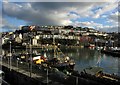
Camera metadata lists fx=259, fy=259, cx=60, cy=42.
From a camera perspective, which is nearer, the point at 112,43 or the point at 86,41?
the point at 112,43

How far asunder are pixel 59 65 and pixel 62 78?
12.4 m

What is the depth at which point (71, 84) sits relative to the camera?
14570mm

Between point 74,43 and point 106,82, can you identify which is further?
point 74,43

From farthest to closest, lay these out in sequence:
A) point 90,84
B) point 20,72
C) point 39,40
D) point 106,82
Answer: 1. point 39,40
2. point 20,72
3. point 106,82
4. point 90,84

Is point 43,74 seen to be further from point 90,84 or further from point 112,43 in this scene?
point 112,43

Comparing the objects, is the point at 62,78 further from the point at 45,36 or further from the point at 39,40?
the point at 45,36

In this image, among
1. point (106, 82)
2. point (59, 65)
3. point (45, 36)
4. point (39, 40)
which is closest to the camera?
point (106, 82)

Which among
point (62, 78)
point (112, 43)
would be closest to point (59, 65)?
point (62, 78)

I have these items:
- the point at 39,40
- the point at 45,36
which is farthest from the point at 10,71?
the point at 45,36

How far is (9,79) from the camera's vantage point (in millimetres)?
19984

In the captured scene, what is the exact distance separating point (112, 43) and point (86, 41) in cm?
2466

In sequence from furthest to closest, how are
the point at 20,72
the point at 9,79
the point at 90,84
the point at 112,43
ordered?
the point at 112,43, the point at 9,79, the point at 20,72, the point at 90,84

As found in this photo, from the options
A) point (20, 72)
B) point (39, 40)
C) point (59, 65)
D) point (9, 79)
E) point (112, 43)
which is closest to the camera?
point (20, 72)

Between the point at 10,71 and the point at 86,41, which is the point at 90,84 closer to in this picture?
the point at 10,71
